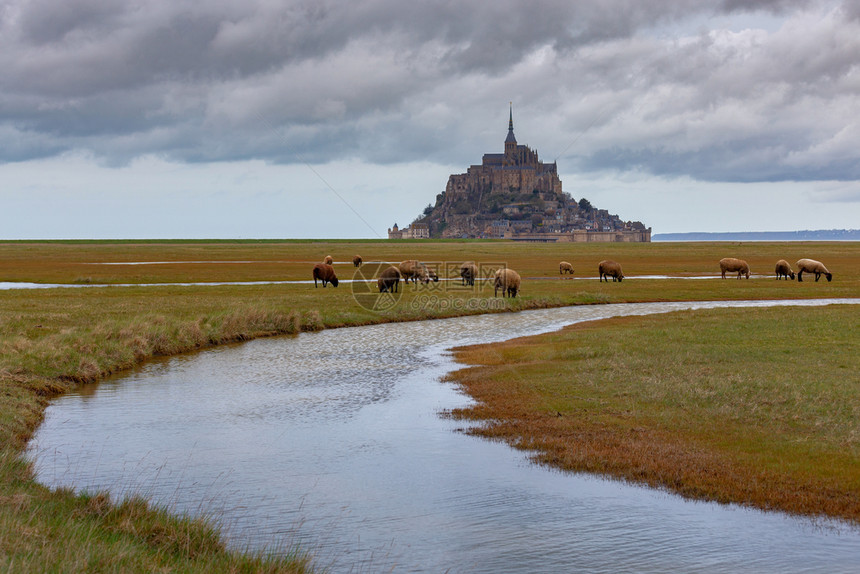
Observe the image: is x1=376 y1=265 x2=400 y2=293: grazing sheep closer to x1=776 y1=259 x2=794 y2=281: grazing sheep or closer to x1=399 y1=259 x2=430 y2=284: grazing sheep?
x1=399 y1=259 x2=430 y2=284: grazing sheep

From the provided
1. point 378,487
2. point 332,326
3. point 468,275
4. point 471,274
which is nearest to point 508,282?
point 471,274

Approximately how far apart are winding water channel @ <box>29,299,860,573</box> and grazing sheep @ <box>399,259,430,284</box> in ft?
99.8

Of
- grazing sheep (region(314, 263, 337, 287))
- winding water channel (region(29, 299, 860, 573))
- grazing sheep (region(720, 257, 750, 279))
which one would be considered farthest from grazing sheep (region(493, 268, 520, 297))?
grazing sheep (region(720, 257, 750, 279))

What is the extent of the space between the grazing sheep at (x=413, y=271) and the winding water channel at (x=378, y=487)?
99.8 feet

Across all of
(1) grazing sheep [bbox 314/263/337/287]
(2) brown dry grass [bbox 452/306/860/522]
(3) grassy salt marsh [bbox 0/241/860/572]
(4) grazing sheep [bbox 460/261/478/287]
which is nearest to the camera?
(3) grassy salt marsh [bbox 0/241/860/572]

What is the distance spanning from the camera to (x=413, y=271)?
162 ft

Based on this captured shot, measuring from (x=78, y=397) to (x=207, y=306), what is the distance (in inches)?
645

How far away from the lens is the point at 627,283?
52.5m

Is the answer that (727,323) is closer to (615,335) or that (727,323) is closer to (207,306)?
(615,335)

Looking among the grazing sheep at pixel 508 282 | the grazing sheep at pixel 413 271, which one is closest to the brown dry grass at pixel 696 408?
the grazing sheep at pixel 508 282

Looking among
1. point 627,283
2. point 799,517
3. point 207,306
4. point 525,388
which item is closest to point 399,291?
point 207,306

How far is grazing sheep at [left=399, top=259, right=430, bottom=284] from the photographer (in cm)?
4928

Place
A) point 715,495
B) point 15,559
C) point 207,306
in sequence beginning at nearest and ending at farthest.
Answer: point 15,559 < point 715,495 < point 207,306

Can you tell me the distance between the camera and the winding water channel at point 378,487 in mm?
8531
